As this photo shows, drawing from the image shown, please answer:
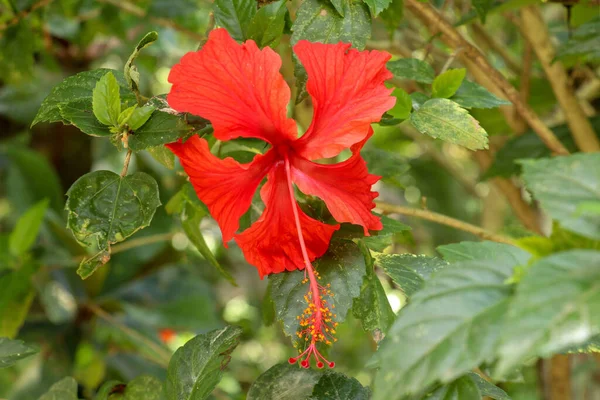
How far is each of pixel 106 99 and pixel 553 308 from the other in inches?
17.0

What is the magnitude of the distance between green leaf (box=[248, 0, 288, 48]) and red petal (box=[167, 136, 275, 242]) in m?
0.12

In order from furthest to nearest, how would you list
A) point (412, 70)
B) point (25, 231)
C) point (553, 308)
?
point (25, 231) < point (412, 70) < point (553, 308)

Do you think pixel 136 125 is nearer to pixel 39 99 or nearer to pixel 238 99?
pixel 238 99

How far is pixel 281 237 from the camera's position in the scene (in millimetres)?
615

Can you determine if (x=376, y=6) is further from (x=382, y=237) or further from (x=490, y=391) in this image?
(x=490, y=391)

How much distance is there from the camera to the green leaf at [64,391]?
768 mm

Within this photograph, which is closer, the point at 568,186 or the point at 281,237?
the point at 568,186

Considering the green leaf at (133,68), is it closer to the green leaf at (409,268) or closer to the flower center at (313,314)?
the flower center at (313,314)

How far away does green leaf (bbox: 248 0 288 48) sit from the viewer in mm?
619

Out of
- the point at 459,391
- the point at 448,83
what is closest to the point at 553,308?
the point at 459,391

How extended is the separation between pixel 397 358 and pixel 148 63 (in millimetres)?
1455

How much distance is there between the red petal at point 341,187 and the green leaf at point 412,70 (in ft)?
0.48

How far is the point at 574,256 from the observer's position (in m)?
0.37

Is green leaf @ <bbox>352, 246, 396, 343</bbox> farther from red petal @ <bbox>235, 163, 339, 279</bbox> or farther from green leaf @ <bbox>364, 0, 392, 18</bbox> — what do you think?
green leaf @ <bbox>364, 0, 392, 18</bbox>
